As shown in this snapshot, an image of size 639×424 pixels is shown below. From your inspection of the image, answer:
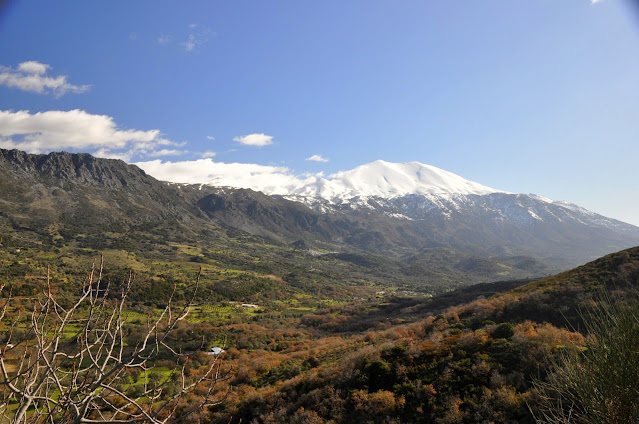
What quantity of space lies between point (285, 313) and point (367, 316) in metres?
28.0

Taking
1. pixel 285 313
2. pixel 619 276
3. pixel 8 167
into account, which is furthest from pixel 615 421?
pixel 8 167

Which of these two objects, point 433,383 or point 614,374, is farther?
point 433,383

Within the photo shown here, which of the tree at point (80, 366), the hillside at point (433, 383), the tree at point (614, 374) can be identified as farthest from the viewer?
the hillside at point (433, 383)

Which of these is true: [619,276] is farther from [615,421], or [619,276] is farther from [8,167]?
[8,167]

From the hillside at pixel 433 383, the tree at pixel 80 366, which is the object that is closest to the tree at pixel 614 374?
the tree at pixel 80 366

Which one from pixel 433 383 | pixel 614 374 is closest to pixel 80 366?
pixel 614 374

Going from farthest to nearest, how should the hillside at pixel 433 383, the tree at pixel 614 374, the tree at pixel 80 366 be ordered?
1. the hillside at pixel 433 383
2. the tree at pixel 614 374
3. the tree at pixel 80 366

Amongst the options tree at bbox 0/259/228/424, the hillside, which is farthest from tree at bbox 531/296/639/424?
the hillside

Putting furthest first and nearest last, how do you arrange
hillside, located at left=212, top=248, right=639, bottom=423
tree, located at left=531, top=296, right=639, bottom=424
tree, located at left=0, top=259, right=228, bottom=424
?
1. hillside, located at left=212, top=248, right=639, bottom=423
2. tree, located at left=531, top=296, right=639, bottom=424
3. tree, located at left=0, top=259, right=228, bottom=424

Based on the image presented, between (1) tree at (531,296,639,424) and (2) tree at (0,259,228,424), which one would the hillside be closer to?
(1) tree at (531,296,639,424)

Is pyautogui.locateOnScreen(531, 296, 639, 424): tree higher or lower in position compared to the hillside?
higher

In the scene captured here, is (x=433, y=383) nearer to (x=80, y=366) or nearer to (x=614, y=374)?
(x=614, y=374)

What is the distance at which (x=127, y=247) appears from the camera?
155m

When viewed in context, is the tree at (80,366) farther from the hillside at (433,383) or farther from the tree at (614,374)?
the hillside at (433,383)
